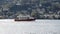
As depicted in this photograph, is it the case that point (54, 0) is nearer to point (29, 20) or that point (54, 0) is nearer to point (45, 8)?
point (45, 8)

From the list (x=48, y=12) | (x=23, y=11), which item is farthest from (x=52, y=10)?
(x=23, y=11)

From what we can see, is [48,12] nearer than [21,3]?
Yes

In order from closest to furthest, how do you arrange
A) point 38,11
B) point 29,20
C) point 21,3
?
point 29,20 → point 38,11 → point 21,3

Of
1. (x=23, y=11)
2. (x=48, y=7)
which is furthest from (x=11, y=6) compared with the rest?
(x=48, y=7)

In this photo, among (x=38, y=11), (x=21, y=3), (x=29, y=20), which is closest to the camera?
(x=29, y=20)

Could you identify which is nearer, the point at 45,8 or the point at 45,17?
the point at 45,17

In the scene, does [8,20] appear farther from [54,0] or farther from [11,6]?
[54,0]

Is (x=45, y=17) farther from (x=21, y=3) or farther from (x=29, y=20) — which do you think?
(x=21, y=3)

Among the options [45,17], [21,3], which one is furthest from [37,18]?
[21,3]
